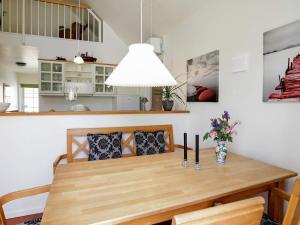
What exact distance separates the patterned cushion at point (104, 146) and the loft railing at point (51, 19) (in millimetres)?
3447

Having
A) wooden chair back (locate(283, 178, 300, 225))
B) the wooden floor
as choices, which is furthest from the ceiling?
the wooden floor

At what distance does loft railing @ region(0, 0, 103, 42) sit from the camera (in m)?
4.46

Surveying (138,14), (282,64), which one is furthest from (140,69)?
(138,14)

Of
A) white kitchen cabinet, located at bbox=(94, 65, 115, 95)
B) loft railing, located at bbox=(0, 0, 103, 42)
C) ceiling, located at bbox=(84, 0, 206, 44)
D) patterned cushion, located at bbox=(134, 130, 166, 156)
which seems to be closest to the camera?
patterned cushion, located at bbox=(134, 130, 166, 156)

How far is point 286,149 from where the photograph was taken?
1.60 meters

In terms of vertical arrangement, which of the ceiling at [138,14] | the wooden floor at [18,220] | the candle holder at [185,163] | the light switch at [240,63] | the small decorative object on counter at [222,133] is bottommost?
the wooden floor at [18,220]

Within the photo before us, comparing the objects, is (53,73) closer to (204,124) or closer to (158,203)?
(204,124)

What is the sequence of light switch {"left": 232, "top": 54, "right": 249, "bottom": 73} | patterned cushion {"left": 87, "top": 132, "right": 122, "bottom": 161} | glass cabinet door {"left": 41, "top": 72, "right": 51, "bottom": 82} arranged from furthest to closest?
glass cabinet door {"left": 41, "top": 72, "right": 51, "bottom": 82} → patterned cushion {"left": 87, "top": 132, "right": 122, "bottom": 161} → light switch {"left": 232, "top": 54, "right": 249, "bottom": 73}

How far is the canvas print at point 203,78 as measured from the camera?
2.34 m

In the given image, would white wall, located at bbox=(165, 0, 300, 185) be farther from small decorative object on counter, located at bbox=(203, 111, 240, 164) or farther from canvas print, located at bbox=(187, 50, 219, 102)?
small decorative object on counter, located at bbox=(203, 111, 240, 164)

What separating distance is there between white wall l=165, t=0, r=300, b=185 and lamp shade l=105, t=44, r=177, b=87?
43.6 inches

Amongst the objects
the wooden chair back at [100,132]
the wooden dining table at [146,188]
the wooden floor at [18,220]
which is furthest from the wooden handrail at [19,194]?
the wooden floor at [18,220]

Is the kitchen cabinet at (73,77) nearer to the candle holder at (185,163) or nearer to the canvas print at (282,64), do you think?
the candle holder at (185,163)

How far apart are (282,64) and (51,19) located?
4.92 metres
